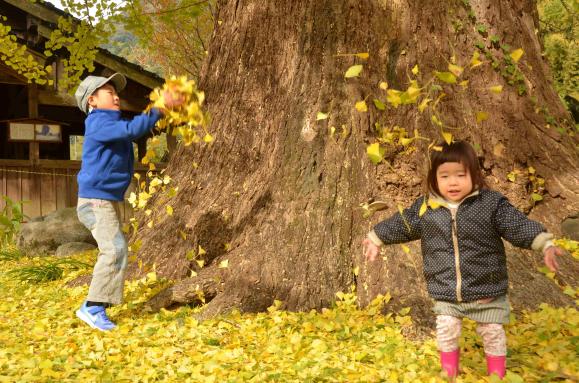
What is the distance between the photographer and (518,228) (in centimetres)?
288

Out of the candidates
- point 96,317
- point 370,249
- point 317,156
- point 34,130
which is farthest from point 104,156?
point 34,130

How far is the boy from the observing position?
431 centimetres

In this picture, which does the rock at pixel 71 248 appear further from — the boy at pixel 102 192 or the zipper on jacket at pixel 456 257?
the zipper on jacket at pixel 456 257

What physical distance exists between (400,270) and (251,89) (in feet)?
6.55

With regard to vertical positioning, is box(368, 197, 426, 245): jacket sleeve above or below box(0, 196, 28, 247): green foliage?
above

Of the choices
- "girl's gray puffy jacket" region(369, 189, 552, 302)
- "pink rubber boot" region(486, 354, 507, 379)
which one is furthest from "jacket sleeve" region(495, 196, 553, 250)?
"pink rubber boot" region(486, 354, 507, 379)

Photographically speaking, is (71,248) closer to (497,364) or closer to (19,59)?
(19,59)

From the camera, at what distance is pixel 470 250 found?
2.99m

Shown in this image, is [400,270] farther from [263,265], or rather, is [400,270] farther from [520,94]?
[520,94]

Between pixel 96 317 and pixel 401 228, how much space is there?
2422mm

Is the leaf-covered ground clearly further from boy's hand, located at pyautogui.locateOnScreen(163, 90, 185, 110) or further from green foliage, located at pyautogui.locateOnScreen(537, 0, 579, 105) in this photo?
green foliage, located at pyautogui.locateOnScreen(537, 0, 579, 105)

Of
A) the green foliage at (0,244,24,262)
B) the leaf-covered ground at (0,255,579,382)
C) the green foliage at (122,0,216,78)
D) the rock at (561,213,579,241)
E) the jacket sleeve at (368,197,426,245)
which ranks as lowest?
the green foliage at (0,244,24,262)

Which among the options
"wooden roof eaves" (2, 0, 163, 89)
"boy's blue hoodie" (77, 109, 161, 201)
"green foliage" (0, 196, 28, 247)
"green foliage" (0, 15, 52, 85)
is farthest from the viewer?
"wooden roof eaves" (2, 0, 163, 89)

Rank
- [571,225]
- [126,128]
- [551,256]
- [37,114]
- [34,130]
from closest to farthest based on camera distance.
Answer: [551,256] < [126,128] < [571,225] < [34,130] < [37,114]
